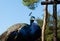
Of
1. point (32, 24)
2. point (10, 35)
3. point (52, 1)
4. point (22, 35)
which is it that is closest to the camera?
point (52, 1)

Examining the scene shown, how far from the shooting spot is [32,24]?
35.8 ft

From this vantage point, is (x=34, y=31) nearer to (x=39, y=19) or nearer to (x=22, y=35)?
(x=22, y=35)

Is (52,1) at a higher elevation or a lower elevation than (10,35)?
higher

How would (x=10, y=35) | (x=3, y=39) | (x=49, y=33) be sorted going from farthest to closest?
(x=49, y=33)
(x=3, y=39)
(x=10, y=35)

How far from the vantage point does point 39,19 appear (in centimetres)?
1611

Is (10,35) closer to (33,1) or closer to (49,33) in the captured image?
(33,1)

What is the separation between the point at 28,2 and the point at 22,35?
100 inches

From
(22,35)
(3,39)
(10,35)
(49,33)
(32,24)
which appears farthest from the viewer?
(49,33)

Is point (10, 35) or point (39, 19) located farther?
point (39, 19)

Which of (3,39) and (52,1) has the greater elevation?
(52,1)

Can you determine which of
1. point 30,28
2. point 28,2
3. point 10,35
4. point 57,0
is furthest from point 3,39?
point 57,0

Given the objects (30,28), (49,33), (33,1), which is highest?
(33,1)

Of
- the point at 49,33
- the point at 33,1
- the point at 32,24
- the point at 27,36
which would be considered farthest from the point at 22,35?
the point at 49,33

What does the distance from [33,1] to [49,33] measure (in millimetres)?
2553
